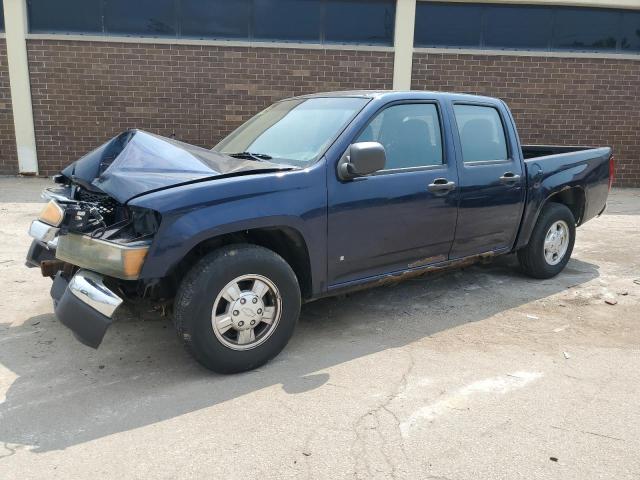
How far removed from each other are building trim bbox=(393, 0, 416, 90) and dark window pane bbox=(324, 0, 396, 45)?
19 centimetres

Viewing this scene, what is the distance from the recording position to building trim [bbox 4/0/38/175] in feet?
36.9

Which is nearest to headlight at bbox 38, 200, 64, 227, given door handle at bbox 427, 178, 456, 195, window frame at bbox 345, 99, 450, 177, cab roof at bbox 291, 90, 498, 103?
window frame at bbox 345, 99, 450, 177

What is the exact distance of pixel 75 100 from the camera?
1173 centimetres

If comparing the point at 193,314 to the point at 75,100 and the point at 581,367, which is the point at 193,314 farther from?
the point at 75,100

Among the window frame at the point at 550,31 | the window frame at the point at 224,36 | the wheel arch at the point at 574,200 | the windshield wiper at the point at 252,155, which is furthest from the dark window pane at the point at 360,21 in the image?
the windshield wiper at the point at 252,155

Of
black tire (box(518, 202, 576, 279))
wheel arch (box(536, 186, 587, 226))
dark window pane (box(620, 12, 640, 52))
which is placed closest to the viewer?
black tire (box(518, 202, 576, 279))

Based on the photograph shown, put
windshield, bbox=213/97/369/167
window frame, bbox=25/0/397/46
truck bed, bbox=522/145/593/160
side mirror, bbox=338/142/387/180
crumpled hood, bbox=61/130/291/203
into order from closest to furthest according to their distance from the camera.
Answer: crumpled hood, bbox=61/130/291/203
side mirror, bbox=338/142/387/180
windshield, bbox=213/97/369/167
truck bed, bbox=522/145/593/160
window frame, bbox=25/0/397/46

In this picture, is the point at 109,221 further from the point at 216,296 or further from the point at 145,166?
the point at 216,296

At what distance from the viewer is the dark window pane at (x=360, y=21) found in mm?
11867

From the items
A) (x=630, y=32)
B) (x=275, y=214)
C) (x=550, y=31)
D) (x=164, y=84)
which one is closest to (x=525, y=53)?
(x=550, y=31)

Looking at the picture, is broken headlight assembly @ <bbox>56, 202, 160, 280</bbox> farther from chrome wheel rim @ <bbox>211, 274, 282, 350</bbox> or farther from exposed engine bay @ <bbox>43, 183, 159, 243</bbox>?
chrome wheel rim @ <bbox>211, 274, 282, 350</bbox>

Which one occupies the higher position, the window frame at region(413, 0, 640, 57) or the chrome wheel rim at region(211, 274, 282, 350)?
the window frame at region(413, 0, 640, 57)

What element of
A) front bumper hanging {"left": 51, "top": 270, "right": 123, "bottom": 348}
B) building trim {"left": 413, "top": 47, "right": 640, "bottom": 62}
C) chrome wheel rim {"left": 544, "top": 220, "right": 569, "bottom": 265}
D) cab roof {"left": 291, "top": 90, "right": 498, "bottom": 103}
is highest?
building trim {"left": 413, "top": 47, "right": 640, "bottom": 62}

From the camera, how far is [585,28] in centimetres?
1250
